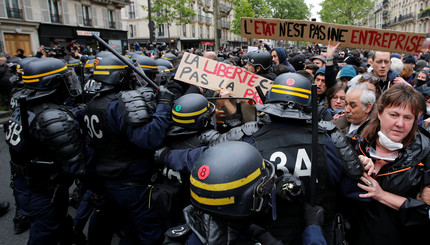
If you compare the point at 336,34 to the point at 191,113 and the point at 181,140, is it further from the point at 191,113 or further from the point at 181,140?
the point at 181,140

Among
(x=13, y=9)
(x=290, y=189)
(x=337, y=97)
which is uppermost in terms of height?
(x=13, y=9)

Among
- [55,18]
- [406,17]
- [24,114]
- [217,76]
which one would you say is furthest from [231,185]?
[406,17]

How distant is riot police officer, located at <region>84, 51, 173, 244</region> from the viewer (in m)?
2.51

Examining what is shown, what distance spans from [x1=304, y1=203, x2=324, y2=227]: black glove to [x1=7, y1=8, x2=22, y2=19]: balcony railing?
2407 centimetres

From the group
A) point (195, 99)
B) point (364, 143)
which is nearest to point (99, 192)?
point (195, 99)

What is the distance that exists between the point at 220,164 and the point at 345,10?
57.3 m

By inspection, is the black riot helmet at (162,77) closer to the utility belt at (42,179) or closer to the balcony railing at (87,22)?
the utility belt at (42,179)

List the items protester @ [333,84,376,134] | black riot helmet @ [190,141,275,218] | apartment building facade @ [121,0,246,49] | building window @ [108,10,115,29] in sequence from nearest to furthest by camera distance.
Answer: black riot helmet @ [190,141,275,218] < protester @ [333,84,376,134] < building window @ [108,10,115,29] < apartment building facade @ [121,0,246,49]

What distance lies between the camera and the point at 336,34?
379 cm

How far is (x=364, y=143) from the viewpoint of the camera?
2.12 metres

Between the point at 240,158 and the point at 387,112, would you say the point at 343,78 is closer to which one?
the point at 387,112

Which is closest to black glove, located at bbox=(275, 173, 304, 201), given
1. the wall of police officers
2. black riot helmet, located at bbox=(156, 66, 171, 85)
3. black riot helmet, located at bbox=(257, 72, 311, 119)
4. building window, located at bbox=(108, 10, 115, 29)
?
the wall of police officers

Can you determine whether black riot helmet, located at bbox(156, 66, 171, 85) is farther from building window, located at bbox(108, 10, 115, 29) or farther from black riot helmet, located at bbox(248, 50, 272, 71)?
building window, located at bbox(108, 10, 115, 29)

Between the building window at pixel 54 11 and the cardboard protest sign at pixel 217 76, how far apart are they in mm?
23598
